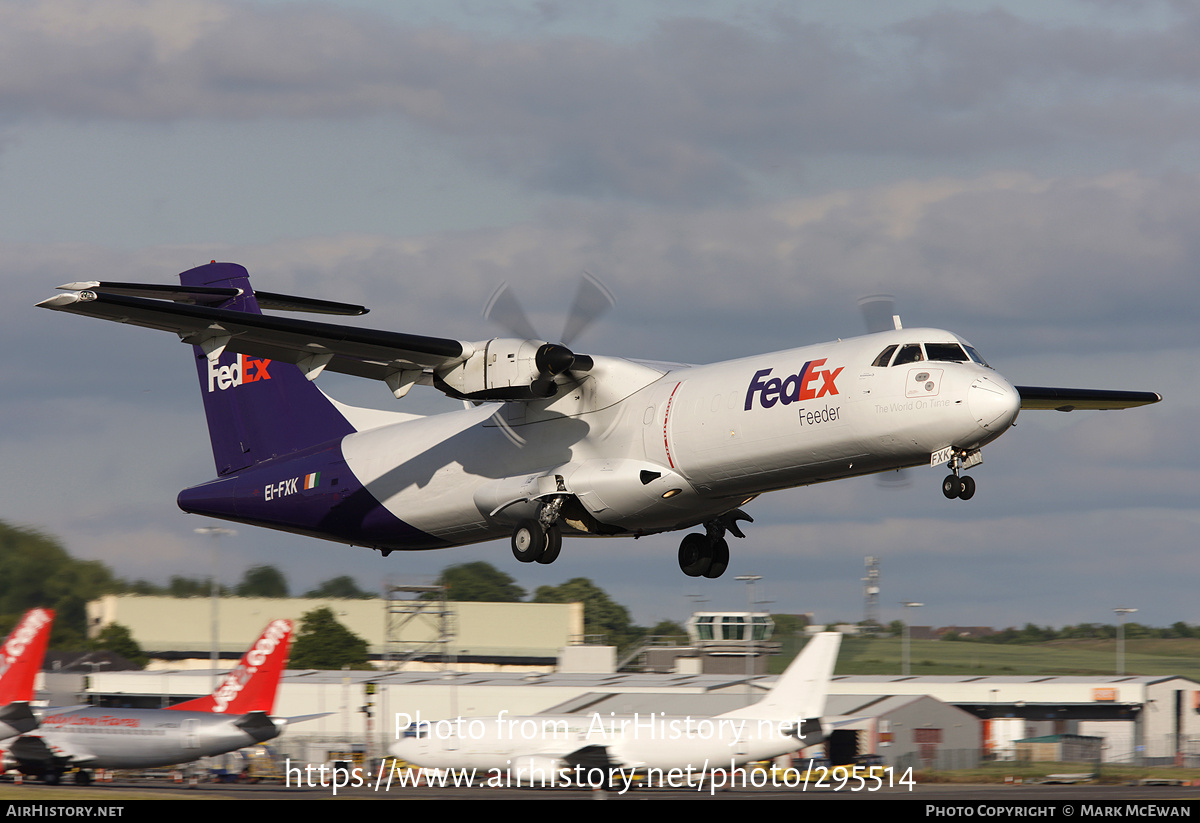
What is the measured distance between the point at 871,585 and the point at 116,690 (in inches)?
954

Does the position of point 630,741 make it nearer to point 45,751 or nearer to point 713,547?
point 713,547

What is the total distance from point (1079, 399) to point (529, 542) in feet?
28.4

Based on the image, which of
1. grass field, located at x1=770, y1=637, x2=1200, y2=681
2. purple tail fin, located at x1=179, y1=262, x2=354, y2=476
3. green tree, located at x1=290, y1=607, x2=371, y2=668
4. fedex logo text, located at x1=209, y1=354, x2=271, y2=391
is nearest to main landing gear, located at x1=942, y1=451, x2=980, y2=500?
purple tail fin, located at x1=179, y1=262, x2=354, y2=476

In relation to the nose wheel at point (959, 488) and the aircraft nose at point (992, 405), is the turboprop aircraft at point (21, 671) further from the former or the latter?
the aircraft nose at point (992, 405)

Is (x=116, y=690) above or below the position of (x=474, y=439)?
below

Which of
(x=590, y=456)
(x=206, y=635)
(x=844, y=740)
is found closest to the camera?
(x=590, y=456)

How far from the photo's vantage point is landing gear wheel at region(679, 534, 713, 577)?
66.1 ft

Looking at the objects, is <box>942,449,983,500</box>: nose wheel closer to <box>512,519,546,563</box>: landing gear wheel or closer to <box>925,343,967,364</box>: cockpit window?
<box>925,343,967,364</box>: cockpit window

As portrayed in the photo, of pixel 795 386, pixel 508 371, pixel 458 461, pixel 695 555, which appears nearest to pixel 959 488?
pixel 795 386

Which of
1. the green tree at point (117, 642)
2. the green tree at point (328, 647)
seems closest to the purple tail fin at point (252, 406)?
the green tree at point (117, 642)

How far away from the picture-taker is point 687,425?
17703 millimetres

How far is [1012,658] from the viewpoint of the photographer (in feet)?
126
